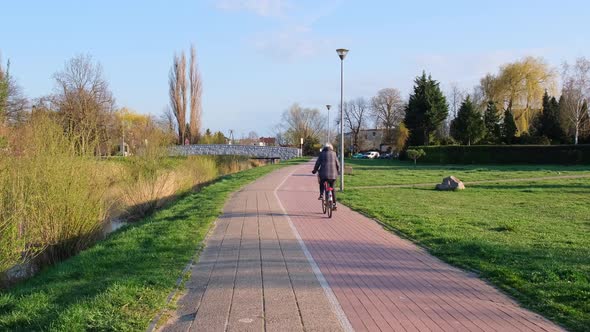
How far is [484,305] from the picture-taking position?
17.5 feet

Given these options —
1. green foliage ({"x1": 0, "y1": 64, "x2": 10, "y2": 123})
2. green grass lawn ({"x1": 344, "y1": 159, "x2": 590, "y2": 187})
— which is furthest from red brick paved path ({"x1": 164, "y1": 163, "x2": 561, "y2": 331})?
green grass lawn ({"x1": 344, "y1": 159, "x2": 590, "y2": 187})

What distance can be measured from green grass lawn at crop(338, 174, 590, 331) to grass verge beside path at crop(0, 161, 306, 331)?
4.08 meters

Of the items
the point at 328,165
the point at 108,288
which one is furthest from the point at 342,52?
the point at 108,288

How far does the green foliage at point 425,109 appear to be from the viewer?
59906 mm

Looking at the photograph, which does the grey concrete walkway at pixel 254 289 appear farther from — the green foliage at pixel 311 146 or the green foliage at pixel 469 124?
the green foliage at pixel 311 146

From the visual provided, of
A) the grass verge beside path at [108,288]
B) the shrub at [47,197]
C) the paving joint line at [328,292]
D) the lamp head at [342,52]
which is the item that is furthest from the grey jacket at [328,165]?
the lamp head at [342,52]

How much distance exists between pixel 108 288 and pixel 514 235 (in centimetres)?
748

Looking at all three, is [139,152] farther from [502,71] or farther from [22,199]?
[502,71]

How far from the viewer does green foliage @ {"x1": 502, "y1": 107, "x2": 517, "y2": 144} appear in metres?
A: 59.2

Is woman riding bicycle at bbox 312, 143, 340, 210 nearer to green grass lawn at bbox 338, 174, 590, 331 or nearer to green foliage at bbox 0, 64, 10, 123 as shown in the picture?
green grass lawn at bbox 338, 174, 590, 331

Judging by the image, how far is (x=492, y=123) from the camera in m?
62.5

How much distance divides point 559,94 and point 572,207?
174ft

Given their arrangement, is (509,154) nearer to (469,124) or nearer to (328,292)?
(469,124)

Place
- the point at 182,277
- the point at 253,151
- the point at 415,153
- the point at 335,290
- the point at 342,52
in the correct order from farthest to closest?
1. the point at 253,151
2. the point at 415,153
3. the point at 342,52
4. the point at 182,277
5. the point at 335,290
